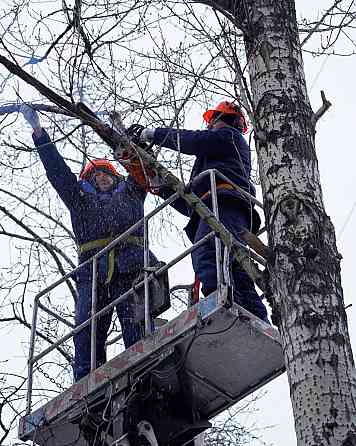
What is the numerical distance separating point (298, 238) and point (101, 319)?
10.0ft

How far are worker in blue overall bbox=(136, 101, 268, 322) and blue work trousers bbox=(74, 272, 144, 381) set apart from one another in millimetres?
802

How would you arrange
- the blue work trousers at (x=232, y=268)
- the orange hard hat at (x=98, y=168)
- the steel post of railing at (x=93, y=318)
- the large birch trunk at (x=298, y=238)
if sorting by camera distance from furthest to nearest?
1. the orange hard hat at (x=98, y=168)
2. the steel post of railing at (x=93, y=318)
3. the blue work trousers at (x=232, y=268)
4. the large birch trunk at (x=298, y=238)

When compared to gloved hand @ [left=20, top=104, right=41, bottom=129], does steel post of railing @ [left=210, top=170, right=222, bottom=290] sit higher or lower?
lower

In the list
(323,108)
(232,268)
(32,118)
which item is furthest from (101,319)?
(323,108)

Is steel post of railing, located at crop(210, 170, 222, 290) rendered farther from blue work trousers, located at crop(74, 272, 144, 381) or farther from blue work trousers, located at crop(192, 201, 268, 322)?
blue work trousers, located at crop(74, 272, 144, 381)

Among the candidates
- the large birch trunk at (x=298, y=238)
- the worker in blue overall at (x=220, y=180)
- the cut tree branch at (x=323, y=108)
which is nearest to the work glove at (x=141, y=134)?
the worker in blue overall at (x=220, y=180)

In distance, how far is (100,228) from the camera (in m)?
8.43

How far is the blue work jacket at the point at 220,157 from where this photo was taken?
7.38 m

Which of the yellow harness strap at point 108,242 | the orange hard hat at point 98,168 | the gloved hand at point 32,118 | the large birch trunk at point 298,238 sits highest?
the gloved hand at point 32,118

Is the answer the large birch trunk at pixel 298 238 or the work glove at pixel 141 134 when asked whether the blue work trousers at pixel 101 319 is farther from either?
the large birch trunk at pixel 298 238

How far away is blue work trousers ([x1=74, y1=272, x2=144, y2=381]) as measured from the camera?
7.87 metres

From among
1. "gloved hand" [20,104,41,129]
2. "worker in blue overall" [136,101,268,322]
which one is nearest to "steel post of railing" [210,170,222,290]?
"worker in blue overall" [136,101,268,322]

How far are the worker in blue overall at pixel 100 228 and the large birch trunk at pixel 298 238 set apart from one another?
6.75ft

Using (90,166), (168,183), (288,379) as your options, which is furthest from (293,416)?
(90,166)
